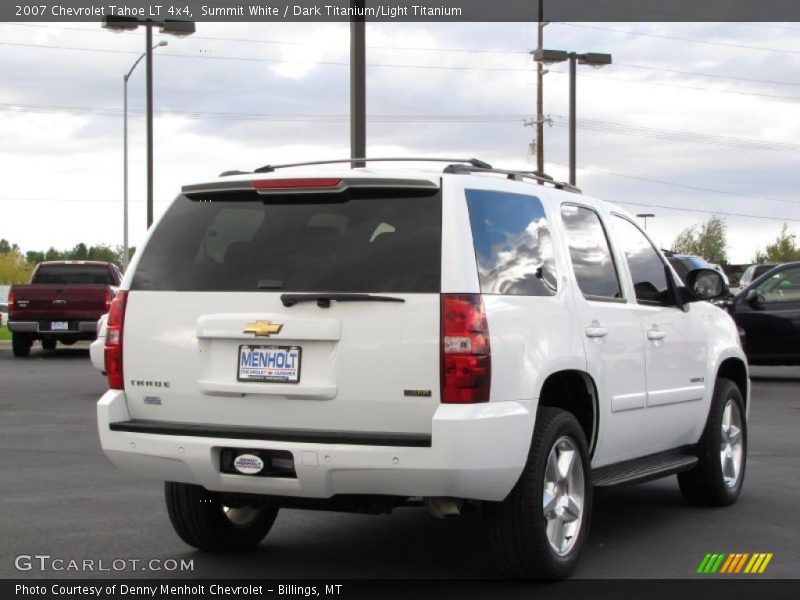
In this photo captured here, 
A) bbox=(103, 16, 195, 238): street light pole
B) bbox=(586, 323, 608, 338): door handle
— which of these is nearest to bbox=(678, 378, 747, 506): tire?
bbox=(586, 323, 608, 338): door handle

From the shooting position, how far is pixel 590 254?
22.7 ft

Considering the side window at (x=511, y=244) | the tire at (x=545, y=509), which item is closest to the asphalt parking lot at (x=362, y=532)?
the tire at (x=545, y=509)

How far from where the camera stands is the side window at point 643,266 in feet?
24.4

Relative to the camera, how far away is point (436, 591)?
19.3ft

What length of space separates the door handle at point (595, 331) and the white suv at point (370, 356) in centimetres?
1

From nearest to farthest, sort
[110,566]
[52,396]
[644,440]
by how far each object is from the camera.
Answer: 1. [110,566]
2. [644,440]
3. [52,396]

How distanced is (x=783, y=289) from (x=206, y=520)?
13.6 m

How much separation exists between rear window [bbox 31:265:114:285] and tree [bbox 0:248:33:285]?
4940 inches

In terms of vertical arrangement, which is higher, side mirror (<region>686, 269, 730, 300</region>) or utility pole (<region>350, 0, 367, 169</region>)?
utility pole (<region>350, 0, 367, 169</region>)

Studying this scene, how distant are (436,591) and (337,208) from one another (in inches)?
72.5

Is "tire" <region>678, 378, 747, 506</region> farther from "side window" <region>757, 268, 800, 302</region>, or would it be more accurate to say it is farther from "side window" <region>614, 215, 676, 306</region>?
"side window" <region>757, 268, 800, 302</region>

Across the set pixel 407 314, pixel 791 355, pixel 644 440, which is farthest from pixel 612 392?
pixel 791 355

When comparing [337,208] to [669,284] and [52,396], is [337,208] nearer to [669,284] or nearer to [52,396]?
[669,284]

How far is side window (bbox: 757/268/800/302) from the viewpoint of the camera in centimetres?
1838
